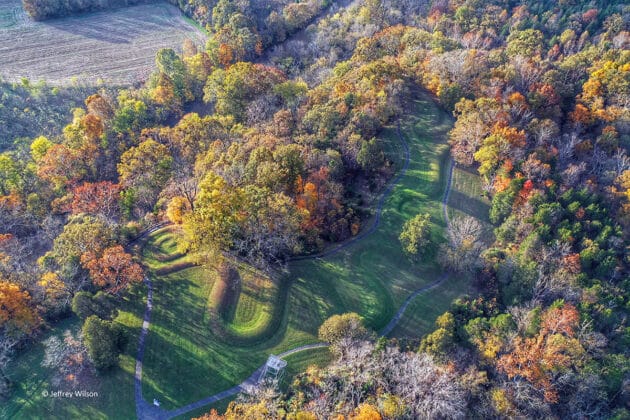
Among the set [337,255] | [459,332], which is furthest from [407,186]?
[459,332]

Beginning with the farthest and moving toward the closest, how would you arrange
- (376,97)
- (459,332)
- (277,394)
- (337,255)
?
(376,97) < (337,255) < (459,332) < (277,394)

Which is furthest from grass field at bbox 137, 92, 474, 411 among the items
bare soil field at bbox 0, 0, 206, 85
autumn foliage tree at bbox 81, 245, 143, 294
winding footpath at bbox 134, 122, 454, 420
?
bare soil field at bbox 0, 0, 206, 85

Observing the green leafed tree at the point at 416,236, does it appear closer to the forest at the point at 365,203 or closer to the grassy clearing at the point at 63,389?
the forest at the point at 365,203

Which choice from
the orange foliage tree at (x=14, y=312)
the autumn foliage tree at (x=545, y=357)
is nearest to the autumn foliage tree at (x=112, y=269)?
the orange foliage tree at (x=14, y=312)

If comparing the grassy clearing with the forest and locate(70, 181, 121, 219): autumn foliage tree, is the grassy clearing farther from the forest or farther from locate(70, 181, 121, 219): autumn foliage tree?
locate(70, 181, 121, 219): autumn foliage tree

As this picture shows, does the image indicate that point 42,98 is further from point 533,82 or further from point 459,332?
point 533,82

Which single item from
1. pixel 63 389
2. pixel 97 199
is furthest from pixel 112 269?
pixel 97 199
